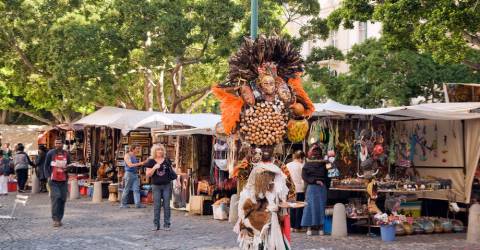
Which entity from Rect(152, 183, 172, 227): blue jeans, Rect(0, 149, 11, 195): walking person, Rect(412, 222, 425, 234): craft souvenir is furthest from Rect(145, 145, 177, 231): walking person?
Rect(0, 149, 11, 195): walking person

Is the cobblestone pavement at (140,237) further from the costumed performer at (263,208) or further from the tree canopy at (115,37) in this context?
the tree canopy at (115,37)

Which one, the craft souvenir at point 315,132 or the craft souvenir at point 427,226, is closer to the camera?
the craft souvenir at point 427,226

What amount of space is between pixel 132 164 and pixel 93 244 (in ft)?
22.7

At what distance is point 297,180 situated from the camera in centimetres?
1399

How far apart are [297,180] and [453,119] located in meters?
3.40

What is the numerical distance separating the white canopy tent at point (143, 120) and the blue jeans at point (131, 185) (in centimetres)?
161

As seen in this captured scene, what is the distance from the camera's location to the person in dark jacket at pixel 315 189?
43.4ft

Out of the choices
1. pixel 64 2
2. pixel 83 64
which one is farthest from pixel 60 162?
pixel 64 2

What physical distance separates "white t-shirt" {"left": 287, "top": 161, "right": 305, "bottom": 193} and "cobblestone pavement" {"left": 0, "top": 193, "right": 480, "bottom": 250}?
1073 mm

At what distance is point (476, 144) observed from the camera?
14500 mm

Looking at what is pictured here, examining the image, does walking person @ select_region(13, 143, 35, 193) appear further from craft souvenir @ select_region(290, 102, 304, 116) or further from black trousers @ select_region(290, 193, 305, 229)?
craft souvenir @ select_region(290, 102, 304, 116)

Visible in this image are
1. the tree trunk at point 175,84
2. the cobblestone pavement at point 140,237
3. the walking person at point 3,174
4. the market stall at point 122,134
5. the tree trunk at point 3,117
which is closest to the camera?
the cobblestone pavement at point 140,237

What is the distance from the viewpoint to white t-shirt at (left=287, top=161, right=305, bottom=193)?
13.9 metres

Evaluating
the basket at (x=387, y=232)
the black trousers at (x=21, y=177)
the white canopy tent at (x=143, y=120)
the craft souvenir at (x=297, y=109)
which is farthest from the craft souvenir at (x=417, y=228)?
the black trousers at (x=21, y=177)
